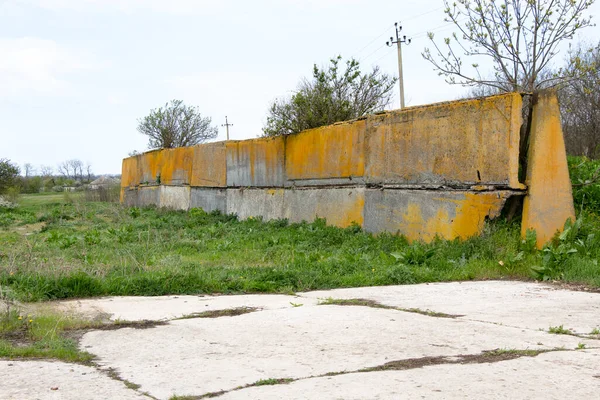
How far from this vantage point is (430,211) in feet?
27.6

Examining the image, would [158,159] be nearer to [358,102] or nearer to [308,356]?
[358,102]

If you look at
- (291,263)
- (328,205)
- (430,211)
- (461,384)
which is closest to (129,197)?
(328,205)

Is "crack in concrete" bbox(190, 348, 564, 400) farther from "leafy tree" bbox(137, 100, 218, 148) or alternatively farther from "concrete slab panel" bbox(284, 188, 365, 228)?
"leafy tree" bbox(137, 100, 218, 148)

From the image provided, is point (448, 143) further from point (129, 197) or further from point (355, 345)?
point (129, 197)

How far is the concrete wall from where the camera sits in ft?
24.0

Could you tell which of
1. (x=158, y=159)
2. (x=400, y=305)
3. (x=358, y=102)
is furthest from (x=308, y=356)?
(x=158, y=159)

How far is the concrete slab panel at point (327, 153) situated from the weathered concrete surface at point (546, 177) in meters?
3.22

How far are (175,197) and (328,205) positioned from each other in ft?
29.4

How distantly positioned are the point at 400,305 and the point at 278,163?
26.0 feet

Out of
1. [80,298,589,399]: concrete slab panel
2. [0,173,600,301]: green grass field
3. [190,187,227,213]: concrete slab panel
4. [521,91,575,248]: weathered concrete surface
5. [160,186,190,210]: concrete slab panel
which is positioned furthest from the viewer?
[160,186,190,210]: concrete slab panel

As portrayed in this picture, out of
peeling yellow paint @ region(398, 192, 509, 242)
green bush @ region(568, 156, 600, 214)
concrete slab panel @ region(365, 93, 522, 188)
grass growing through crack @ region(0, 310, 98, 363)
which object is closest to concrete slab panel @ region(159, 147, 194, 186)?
concrete slab panel @ region(365, 93, 522, 188)

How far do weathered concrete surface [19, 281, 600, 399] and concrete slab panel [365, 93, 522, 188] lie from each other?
1.98 m

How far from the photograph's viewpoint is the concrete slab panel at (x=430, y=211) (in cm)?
755

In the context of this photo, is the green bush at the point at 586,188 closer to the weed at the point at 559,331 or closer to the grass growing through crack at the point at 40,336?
the weed at the point at 559,331
